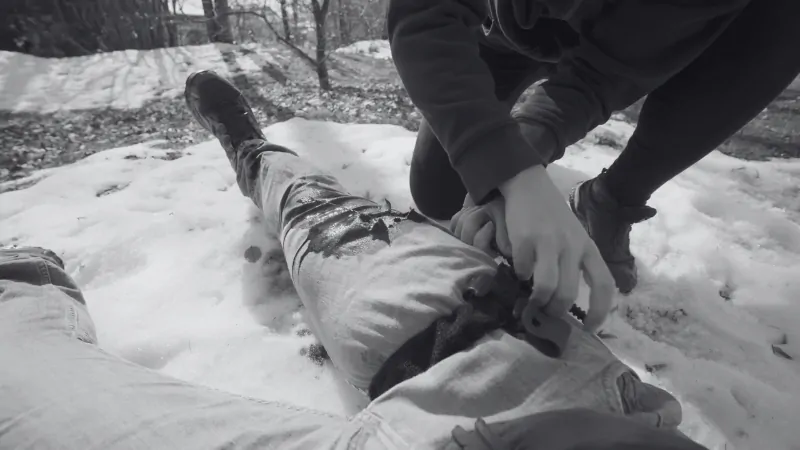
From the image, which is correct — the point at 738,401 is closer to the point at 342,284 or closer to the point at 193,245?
the point at 342,284

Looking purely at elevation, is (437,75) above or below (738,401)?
above

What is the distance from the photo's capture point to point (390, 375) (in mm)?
781

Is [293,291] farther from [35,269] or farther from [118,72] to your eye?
[118,72]

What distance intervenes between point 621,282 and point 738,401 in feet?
1.30

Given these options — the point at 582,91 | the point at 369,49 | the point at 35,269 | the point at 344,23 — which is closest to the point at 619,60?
the point at 582,91

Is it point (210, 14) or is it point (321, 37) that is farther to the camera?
point (210, 14)

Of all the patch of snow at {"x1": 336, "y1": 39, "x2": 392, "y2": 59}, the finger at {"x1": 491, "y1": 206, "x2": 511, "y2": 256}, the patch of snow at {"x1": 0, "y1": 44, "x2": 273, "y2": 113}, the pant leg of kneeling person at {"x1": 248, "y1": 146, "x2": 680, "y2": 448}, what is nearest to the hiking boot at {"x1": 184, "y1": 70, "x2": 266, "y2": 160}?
the pant leg of kneeling person at {"x1": 248, "y1": 146, "x2": 680, "y2": 448}

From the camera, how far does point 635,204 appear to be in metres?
1.26

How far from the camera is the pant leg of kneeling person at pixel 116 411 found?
2.02ft

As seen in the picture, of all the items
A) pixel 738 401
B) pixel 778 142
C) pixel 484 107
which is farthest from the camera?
pixel 778 142

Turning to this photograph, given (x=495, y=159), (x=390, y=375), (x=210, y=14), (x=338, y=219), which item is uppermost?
(x=210, y=14)

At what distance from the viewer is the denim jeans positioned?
2.03 feet

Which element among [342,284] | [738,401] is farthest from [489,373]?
[738,401]

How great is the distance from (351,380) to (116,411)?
43 cm
